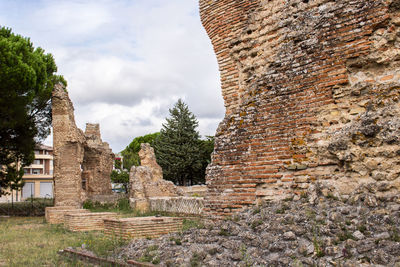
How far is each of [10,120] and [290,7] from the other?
1719 cm

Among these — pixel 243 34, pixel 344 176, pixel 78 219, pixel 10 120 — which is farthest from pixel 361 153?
pixel 10 120

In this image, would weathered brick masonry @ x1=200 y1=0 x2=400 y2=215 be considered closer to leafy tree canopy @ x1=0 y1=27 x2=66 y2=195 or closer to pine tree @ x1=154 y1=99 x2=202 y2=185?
leafy tree canopy @ x1=0 y1=27 x2=66 y2=195

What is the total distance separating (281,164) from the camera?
17.5ft

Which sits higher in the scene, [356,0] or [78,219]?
[356,0]

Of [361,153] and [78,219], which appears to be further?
[78,219]

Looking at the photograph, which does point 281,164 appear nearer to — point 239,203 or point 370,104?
point 239,203

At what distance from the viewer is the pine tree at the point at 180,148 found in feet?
120

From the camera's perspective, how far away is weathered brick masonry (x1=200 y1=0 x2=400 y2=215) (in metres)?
4.70

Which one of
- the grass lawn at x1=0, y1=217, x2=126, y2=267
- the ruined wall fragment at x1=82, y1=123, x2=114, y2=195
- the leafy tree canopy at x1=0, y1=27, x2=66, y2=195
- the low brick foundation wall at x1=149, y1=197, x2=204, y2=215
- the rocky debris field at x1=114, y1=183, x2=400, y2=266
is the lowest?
Answer: the grass lawn at x1=0, y1=217, x2=126, y2=267

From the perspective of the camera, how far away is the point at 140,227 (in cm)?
765

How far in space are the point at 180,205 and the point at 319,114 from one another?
10.5 meters

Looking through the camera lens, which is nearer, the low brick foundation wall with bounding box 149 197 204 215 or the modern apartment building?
the low brick foundation wall with bounding box 149 197 204 215

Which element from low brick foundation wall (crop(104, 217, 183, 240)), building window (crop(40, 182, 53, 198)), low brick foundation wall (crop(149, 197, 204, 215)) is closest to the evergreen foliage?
low brick foundation wall (crop(149, 197, 204, 215))

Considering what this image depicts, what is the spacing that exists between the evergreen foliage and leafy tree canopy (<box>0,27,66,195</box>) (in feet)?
46.4
